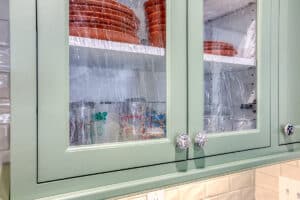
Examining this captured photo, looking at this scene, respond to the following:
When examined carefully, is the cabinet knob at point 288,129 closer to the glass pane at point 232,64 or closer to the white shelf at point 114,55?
the glass pane at point 232,64

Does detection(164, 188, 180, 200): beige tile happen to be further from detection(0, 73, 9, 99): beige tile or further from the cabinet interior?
detection(0, 73, 9, 99): beige tile

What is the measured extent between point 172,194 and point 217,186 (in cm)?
28

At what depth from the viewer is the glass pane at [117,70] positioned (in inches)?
25.8

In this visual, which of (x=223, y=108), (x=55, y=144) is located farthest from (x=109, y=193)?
(x=223, y=108)

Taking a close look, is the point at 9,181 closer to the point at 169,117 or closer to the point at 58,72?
the point at 58,72

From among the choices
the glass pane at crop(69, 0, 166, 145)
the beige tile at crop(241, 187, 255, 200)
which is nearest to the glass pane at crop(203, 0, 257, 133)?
the glass pane at crop(69, 0, 166, 145)

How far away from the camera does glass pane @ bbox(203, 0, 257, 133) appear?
2.97 ft

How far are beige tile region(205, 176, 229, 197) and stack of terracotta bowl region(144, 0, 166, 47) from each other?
0.76 metres

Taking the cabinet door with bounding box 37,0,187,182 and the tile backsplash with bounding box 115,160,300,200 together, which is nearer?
the cabinet door with bounding box 37,0,187,182

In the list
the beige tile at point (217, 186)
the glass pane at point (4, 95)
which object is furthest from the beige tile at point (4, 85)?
the beige tile at point (217, 186)

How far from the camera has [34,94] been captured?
1.85ft

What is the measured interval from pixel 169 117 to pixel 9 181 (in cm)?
43

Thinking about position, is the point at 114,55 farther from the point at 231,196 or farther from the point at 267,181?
the point at 267,181

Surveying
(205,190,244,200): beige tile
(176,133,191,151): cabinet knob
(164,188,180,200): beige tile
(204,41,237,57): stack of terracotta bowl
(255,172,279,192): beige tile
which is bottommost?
(205,190,244,200): beige tile
